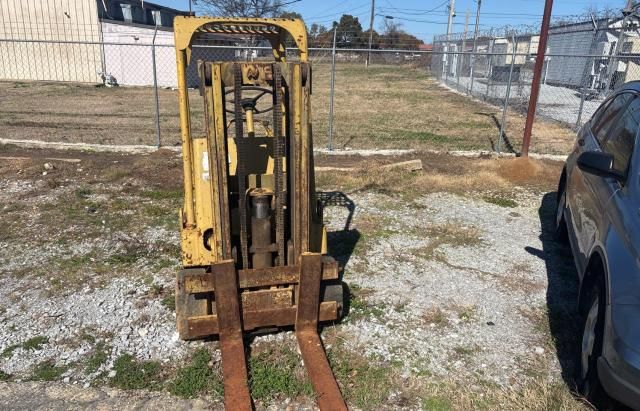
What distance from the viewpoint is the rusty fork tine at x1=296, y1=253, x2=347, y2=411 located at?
3020 mm

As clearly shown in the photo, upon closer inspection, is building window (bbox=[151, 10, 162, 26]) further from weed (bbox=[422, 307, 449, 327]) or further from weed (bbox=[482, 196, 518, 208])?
weed (bbox=[422, 307, 449, 327])

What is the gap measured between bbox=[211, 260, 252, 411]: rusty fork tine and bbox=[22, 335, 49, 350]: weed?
53.0 inches

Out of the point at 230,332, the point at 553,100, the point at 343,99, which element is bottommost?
the point at 230,332

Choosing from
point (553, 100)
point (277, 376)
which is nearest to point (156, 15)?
point (553, 100)

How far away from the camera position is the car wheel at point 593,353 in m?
2.89

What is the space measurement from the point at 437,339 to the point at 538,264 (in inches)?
78.7

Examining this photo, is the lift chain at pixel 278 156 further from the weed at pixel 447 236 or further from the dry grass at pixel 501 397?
the weed at pixel 447 236

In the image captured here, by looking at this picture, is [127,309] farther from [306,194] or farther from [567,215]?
[567,215]

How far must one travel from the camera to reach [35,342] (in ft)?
11.8

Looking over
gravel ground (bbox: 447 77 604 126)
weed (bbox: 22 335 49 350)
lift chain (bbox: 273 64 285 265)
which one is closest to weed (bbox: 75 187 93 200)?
weed (bbox: 22 335 49 350)

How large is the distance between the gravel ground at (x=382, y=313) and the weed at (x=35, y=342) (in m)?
0.02

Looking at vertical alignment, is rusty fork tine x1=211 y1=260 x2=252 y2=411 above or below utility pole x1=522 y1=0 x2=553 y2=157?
below

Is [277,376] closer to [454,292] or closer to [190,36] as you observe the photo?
[454,292]

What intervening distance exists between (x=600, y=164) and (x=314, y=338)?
90.8 inches
